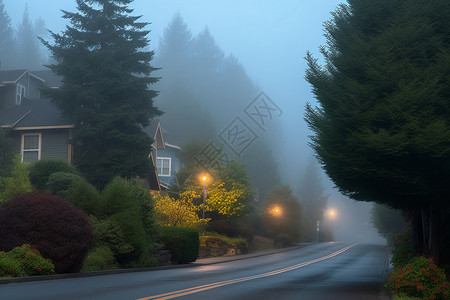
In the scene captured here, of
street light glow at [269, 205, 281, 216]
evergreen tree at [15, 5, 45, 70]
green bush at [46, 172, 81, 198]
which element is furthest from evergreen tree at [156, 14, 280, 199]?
green bush at [46, 172, 81, 198]

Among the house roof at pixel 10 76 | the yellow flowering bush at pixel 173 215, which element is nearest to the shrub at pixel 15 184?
the yellow flowering bush at pixel 173 215

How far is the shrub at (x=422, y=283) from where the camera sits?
14.8m

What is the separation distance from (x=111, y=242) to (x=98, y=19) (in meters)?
23.2

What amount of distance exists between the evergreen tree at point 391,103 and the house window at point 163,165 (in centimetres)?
4458

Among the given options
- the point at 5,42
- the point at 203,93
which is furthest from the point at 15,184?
the point at 5,42

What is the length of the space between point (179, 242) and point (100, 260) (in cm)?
833

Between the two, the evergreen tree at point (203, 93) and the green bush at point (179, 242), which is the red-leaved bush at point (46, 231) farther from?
the evergreen tree at point (203, 93)

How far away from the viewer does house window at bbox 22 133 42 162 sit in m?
45.1

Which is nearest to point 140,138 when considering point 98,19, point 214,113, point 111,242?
point 98,19

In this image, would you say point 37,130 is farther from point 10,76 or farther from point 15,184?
point 15,184

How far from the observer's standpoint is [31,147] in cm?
4522

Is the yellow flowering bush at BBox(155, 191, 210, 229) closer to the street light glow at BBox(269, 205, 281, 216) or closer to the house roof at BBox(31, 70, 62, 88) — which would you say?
the house roof at BBox(31, 70, 62, 88)

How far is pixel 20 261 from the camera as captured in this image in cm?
1861

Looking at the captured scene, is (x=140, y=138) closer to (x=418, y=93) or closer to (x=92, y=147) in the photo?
(x=92, y=147)
